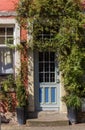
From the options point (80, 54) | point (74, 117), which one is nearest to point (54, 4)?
point (80, 54)

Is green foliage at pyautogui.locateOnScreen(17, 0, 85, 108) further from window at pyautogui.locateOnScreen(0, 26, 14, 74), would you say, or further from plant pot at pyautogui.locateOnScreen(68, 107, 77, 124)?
window at pyautogui.locateOnScreen(0, 26, 14, 74)

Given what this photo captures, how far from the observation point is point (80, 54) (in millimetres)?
12531

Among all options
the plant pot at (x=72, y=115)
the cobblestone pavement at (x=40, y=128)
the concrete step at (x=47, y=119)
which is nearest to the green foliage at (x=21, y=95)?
the concrete step at (x=47, y=119)

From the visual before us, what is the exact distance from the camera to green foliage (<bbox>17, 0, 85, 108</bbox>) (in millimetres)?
12586

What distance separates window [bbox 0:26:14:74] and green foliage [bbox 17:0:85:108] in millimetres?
777

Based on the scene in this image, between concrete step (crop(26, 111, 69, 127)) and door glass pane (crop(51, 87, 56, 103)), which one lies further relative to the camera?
door glass pane (crop(51, 87, 56, 103))

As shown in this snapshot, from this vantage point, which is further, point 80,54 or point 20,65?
point 20,65

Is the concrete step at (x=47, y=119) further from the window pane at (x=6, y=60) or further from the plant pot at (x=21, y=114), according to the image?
the window pane at (x=6, y=60)

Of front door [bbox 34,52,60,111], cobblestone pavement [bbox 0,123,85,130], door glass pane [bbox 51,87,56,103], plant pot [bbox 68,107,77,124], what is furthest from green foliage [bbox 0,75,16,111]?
plant pot [bbox 68,107,77,124]

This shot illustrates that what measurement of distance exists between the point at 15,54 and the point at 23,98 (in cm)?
152

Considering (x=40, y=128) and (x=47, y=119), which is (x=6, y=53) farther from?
(x=40, y=128)

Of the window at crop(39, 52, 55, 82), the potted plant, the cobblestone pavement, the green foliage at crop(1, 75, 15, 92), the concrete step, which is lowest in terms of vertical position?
the cobblestone pavement

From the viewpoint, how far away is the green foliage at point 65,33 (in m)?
12.6

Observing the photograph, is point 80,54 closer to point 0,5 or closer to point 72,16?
point 72,16
